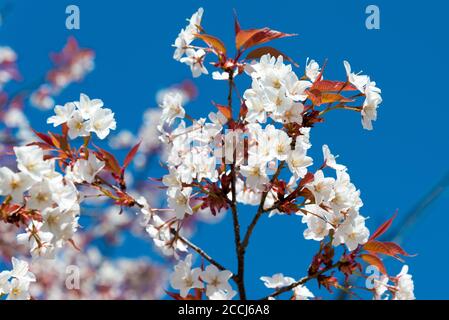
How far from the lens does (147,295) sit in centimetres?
652

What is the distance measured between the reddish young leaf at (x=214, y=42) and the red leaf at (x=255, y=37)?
1.6 inches

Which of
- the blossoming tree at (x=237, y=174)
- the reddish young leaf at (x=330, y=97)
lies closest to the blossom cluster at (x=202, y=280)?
the blossoming tree at (x=237, y=174)

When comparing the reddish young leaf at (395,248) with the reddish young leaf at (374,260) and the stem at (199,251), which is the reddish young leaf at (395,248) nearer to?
the reddish young leaf at (374,260)

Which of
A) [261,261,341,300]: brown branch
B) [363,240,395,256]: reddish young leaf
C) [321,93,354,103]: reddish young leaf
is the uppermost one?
[321,93,354,103]: reddish young leaf

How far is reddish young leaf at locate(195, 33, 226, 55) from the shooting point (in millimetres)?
1545

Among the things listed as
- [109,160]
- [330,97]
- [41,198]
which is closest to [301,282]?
[330,97]

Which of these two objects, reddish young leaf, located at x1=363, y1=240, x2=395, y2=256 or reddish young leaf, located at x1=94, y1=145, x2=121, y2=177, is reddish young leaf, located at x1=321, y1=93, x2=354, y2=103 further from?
reddish young leaf, located at x1=94, y1=145, x2=121, y2=177

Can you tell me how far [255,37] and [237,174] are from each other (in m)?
0.37

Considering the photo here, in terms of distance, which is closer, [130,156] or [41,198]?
[41,198]

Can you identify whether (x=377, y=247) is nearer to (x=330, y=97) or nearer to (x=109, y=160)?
(x=330, y=97)

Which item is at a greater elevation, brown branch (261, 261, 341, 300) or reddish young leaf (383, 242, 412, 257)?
reddish young leaf (383, 242, 412, 257)

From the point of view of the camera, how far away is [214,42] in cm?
155

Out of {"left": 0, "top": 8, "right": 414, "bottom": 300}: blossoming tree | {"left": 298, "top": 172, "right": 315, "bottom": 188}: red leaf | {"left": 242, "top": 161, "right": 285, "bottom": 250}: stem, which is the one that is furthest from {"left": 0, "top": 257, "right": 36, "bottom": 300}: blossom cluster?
{"left": 298, "top": 172, "right": 315, "bottom": 188}: red leaf

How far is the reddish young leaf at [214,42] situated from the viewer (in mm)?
1545
